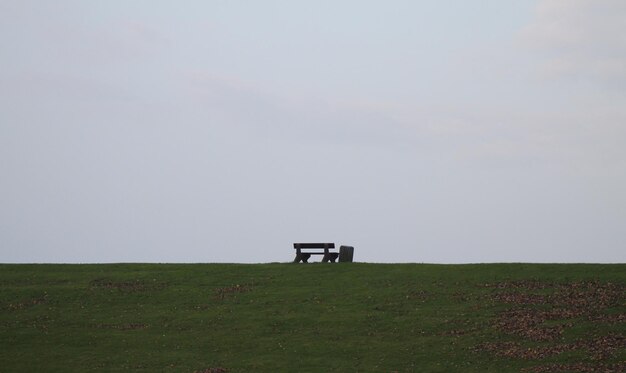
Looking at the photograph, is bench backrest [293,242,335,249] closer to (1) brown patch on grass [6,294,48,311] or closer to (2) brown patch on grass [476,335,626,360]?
(1) brown patch on grass [6,294,48,311]

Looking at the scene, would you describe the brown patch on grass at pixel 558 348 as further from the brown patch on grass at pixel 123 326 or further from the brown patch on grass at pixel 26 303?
the brown patch on grass at pixel 26 303

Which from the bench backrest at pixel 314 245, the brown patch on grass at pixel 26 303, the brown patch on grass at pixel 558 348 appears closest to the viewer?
the brown patch on grass at pixel 558 348

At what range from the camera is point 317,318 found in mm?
45688

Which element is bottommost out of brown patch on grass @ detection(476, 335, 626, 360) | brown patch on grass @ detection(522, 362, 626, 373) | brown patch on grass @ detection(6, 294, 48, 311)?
brown patch on grass @ detection(522, 362, 626, 373)

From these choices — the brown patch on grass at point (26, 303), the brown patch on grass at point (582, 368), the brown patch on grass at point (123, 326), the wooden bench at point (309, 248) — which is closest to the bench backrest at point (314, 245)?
the wooden bench at point (309, 248)

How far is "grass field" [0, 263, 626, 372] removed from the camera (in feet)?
129

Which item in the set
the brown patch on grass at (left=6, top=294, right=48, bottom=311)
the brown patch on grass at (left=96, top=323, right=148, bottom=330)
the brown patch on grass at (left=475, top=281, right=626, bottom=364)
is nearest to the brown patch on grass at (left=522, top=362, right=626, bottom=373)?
the brown patch on grass at (left=475, top=281, right=626, bottom=364)

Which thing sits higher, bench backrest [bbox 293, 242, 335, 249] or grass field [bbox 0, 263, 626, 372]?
bench backrest [bbox 293, 242, 335, 249]

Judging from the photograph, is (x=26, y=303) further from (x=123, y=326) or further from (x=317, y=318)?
(x=317, y=318)

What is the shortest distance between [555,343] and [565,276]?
11.6m

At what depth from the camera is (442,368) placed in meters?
37.8

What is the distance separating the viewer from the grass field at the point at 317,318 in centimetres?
3931

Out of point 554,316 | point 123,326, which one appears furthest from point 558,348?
point 123,326

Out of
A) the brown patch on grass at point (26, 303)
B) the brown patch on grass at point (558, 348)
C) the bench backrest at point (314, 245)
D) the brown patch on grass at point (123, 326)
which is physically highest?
the bench backrest at point (314, 245)
